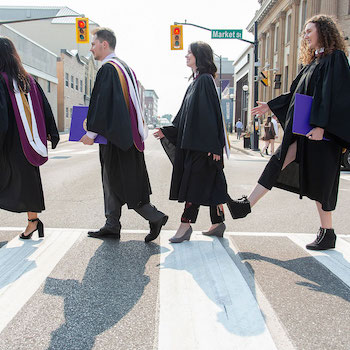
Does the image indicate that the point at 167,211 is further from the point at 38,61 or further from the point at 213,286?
the point at 38,61

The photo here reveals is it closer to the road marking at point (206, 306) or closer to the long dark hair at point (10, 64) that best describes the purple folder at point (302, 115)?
the road marking at point (206, 306)

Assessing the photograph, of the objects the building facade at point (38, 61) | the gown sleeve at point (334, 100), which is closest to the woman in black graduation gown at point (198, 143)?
the gown sleeve at point (334, 100)

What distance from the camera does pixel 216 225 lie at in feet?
13.4

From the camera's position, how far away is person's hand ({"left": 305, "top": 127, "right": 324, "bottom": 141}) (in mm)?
3456

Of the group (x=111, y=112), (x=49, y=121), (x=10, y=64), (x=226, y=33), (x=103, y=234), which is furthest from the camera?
(x=226, y=33)

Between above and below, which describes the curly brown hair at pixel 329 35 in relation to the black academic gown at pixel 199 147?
above

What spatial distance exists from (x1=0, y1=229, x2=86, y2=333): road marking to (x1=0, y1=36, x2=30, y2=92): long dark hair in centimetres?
146

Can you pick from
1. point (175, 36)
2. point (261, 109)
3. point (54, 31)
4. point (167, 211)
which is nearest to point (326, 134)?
point (261, 109)

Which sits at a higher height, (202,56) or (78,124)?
(202,56)

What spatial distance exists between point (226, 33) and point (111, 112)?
17318mm

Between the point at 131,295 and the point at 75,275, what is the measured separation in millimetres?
565

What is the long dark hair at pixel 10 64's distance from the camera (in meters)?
3.75

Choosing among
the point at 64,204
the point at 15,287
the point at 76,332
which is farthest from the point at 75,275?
the point at 64,204

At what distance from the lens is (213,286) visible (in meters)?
2.82
